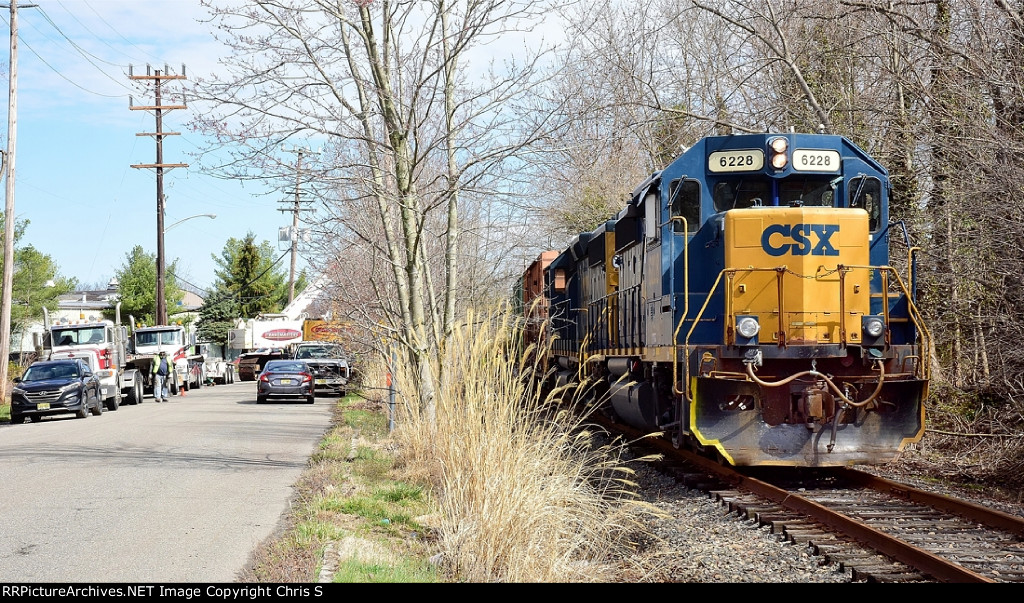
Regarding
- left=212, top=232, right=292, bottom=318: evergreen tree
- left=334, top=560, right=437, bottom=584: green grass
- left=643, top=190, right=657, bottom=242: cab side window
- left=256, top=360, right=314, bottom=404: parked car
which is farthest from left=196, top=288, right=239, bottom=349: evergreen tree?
left=334, top=560, right=437, bottom=584: green grass

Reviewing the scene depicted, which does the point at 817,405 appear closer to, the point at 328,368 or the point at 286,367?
the point at 328,368

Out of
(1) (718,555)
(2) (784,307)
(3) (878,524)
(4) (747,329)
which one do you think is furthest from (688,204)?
A: (1) (718,555)

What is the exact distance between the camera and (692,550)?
7559mm

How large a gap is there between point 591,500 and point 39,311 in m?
63.6

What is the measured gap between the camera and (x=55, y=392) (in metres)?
25.3

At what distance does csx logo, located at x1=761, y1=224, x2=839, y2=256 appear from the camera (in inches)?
402

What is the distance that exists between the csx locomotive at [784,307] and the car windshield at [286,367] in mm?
22062

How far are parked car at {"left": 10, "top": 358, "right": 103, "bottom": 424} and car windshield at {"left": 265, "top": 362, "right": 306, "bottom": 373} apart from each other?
5506 mm

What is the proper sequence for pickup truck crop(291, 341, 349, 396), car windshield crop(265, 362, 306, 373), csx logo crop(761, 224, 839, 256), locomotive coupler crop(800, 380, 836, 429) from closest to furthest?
locomotive coupler crop(800, 380, 836, 429) < csx logo crop(761, 224, 839, 256) < car windshield crop(265, 362, 306, 373) < pickup truck crop(291, 341, 349, 396)

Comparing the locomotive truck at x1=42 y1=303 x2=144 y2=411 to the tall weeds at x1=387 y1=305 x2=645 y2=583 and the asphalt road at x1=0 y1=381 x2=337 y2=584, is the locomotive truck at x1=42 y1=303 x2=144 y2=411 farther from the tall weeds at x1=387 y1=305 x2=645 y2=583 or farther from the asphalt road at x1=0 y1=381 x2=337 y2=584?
the tall weeds at x1=387 y1=305 x2=645 y2=583

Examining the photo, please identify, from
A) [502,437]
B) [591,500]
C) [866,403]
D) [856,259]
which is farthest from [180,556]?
[856,259]

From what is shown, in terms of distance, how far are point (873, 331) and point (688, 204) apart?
8.23 ft

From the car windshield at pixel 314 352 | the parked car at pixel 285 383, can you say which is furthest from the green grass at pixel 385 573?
the car windshield at pixel 314 352

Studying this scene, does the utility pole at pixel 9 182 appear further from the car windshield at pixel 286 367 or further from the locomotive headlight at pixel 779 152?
the locomotive headlight at pixel 779 152
